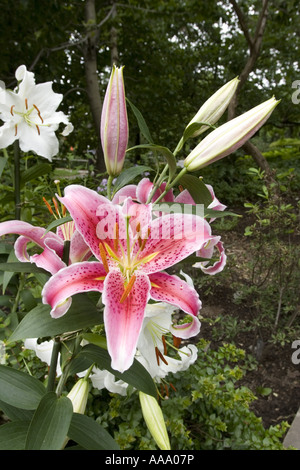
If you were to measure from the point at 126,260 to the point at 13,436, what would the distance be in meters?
0.42

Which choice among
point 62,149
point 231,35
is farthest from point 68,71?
point 231,35

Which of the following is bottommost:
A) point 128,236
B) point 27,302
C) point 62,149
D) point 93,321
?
point 62,149

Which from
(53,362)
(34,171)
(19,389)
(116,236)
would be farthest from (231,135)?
(34,171)

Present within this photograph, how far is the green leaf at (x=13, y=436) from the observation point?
69 centimetres

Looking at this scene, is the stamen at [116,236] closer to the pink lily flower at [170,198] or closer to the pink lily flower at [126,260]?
the pink lily flower at [126,260]

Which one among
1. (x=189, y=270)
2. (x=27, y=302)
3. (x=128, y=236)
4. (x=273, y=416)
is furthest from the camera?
(x=189, y=270)

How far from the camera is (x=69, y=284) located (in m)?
0.47

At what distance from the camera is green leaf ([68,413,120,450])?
69cm

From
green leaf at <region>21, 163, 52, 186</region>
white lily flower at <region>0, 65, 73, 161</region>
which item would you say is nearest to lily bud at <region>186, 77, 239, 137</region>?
white lily flower at <region>0, 65, 73, 161</region>

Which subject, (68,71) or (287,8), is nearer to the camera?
(287,8)

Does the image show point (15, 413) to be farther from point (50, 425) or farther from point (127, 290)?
point (127, 290)

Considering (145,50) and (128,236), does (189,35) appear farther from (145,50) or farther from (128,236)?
(128,236)

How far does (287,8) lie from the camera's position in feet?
13.5
